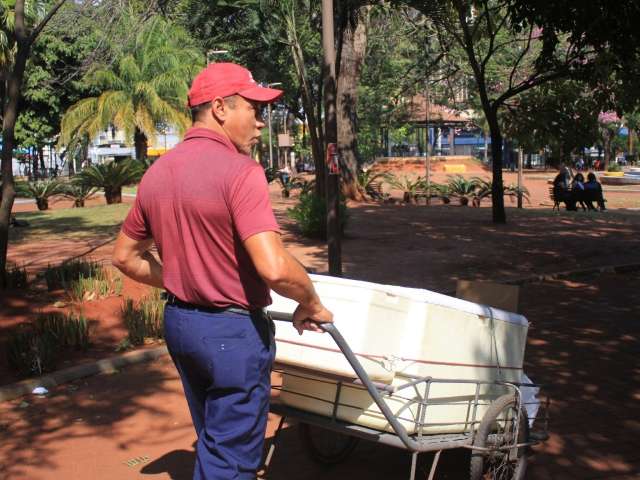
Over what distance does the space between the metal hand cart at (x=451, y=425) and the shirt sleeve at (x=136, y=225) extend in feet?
2.01

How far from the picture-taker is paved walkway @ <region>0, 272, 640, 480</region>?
455 centimetres

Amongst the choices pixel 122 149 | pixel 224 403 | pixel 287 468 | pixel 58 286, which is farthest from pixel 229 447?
pixel 122 149

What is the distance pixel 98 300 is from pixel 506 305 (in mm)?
5045

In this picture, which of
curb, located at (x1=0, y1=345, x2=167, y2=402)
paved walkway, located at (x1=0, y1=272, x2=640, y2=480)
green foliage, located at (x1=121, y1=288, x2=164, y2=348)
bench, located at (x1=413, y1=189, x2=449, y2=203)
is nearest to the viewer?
paved walkway, located at (x1=0, y1=272, x2=640, y2=480)

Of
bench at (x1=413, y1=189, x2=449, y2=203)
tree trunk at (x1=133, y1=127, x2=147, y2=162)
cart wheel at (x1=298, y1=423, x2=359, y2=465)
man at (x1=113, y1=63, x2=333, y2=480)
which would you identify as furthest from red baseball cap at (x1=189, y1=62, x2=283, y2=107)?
tree trunk at (x1=133, y1=127, x2=147, y2=162)

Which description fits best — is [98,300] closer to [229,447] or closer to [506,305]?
[506,305]

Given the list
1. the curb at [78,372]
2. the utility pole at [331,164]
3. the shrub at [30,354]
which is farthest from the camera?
the utility pole at [331,164]

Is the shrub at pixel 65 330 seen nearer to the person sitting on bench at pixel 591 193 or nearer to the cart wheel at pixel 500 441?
the cart wheel at pixel 500 441

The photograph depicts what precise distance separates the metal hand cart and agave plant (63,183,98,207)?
21.1m

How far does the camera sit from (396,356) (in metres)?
3.46

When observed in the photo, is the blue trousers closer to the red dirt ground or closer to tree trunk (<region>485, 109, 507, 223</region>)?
the red dirt ground

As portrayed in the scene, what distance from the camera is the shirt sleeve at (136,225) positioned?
3.09m

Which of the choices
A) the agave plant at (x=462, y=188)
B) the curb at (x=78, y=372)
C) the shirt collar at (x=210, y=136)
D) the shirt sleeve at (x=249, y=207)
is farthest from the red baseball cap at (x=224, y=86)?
the agave plant at (x=462, y=188)

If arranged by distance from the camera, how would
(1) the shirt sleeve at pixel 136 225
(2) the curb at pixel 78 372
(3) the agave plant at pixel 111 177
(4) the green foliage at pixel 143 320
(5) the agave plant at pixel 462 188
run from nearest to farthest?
(1) the shirt sleeve at pixel 136 225
(2) the curb at pixel 78 372
(4) the green foliage at pixel 143 320
(3) the agave plant at pixel 111 177
(5) the agave plant at pixel 462 188
